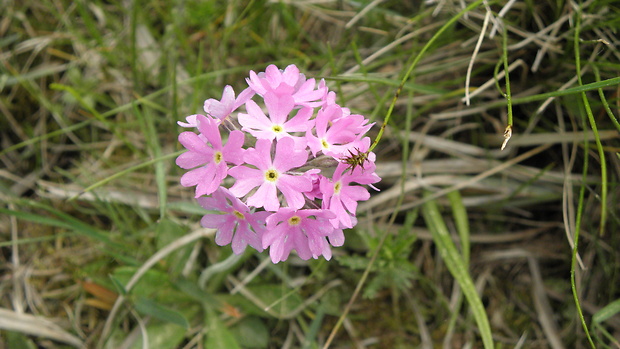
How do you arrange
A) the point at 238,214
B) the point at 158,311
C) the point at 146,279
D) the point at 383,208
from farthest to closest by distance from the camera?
the point at 383,208 < the point at 146,279 < the point at 158,311 < the point at 238,214

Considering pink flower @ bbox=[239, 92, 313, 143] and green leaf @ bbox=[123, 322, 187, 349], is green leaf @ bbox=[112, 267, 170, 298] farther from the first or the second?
pink flower @ bbox=[239, 92, 313, 143]

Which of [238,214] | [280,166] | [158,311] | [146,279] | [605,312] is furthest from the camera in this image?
[146,279]

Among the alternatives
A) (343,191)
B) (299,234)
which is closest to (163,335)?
(299,234)

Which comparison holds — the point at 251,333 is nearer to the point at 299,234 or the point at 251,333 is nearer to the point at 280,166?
the point at 299,234

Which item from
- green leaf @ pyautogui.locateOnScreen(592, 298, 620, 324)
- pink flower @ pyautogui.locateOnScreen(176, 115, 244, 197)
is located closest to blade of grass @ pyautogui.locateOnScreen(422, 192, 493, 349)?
green leaf @ pyautogui.locateOnScreen(592, 298, 620, 324)

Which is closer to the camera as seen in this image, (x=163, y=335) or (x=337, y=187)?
(x=337, y=187)

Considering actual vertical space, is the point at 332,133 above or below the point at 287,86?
below
